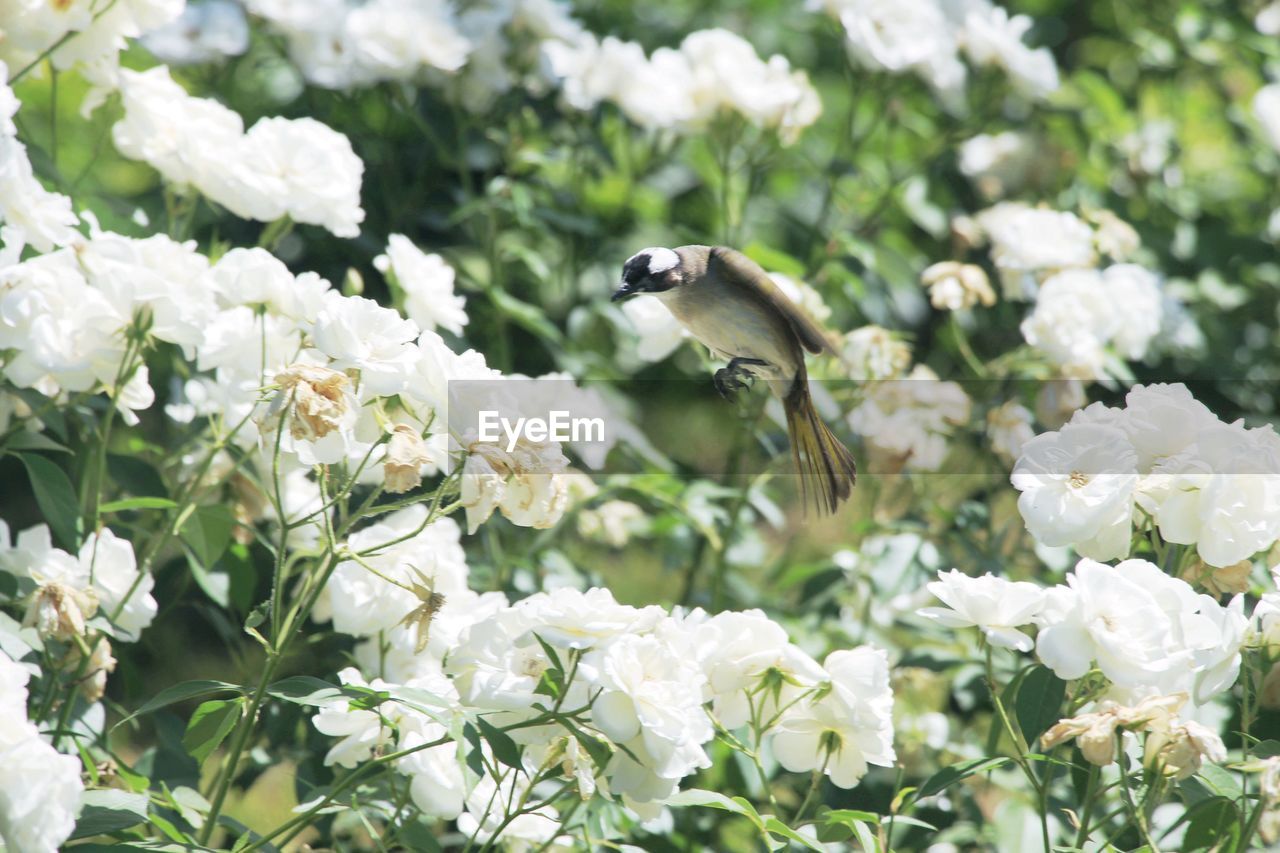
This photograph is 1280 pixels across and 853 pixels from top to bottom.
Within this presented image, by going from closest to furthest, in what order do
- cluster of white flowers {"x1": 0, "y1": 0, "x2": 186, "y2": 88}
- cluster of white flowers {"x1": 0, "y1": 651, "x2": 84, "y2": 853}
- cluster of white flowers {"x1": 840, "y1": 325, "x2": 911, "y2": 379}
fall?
cluster of white flowers {"x1": 0, "y1": 651, "x2": 84, "y2": 853}
cluster of white flowers {"x1": 0, "y1": 0, "x2": 186, "y2": 88}
cluster of white flowers {"x1": 840, "y1": 325, "x2": 911, "y2": 379}

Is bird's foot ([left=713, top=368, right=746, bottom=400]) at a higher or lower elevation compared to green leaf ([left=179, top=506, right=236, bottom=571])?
lower

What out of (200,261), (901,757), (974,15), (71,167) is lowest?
(901,757)

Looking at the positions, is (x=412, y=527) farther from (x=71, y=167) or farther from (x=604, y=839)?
(x=71, y=167)

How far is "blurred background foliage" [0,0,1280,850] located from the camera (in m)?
1.90

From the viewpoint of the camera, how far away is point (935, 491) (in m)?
2.12

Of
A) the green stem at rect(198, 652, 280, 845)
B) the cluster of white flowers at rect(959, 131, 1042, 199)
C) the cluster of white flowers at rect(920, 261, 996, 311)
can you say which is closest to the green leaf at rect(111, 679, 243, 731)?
the green stem at rect(198, 652, 280, 845)

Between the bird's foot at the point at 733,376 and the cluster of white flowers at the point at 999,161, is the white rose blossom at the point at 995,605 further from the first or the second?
the cluster of white flowers at the point at 999,161

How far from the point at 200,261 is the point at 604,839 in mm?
687

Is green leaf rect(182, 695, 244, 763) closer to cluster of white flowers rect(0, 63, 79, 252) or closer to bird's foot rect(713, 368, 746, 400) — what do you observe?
cluster of white flowers rect(0, 63, 79, 252)

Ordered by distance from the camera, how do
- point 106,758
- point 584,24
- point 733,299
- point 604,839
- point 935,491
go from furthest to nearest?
1. point 584,24
2. point 935,491
3. point 733,299
4. point 106,758
5. point 604,839

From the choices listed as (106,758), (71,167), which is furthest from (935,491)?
(71,167)

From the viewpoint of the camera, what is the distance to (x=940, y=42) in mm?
2164

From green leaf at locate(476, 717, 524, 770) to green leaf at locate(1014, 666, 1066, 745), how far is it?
44 centimetres

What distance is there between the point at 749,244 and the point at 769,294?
0.71 meters
